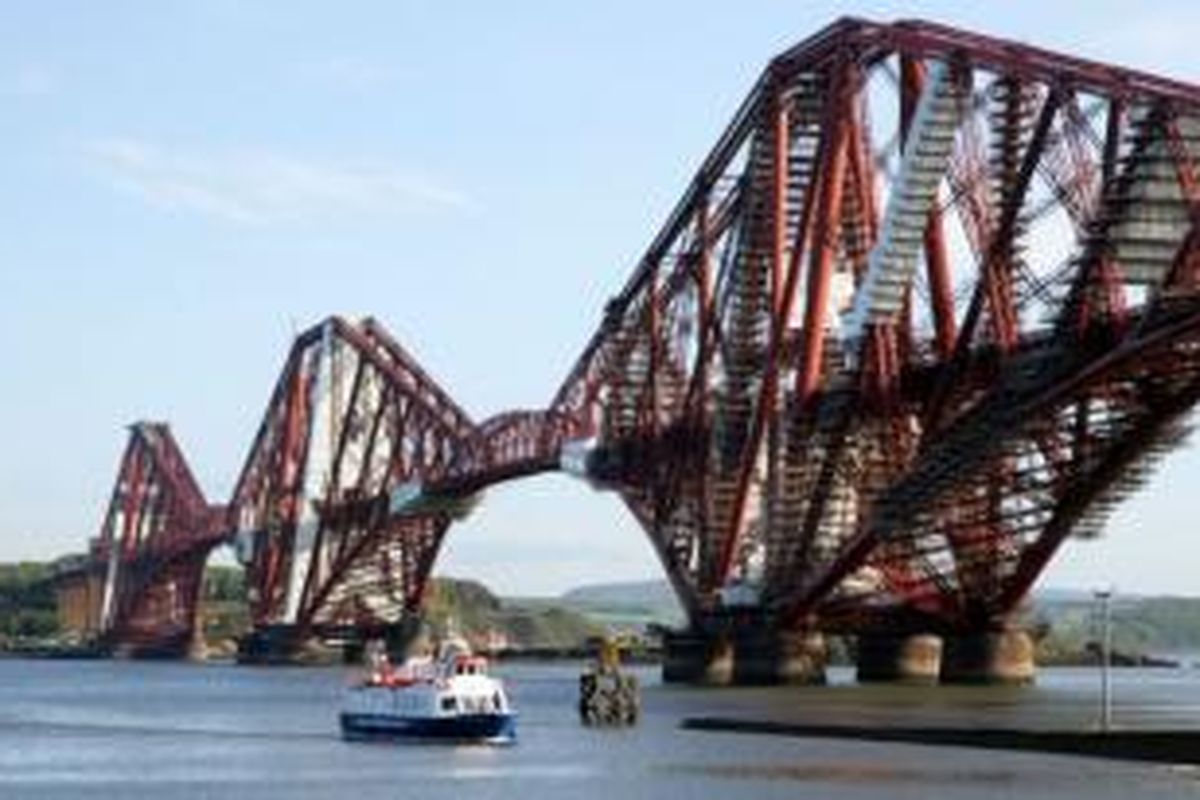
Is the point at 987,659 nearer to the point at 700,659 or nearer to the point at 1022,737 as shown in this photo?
the point at 700,659

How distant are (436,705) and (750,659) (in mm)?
38842

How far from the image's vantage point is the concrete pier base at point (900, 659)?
135000 mm

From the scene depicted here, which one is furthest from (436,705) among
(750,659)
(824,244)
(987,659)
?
(824,244)

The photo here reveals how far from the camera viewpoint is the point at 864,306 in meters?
125

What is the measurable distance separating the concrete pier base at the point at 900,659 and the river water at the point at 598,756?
3.46 m

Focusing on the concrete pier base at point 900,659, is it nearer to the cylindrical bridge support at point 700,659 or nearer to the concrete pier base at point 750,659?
the concrete pier base at point 750,659

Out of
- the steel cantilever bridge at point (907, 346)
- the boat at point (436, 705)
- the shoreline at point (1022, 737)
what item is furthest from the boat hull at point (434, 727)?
the steel cantilever bridge at point (907, 346)

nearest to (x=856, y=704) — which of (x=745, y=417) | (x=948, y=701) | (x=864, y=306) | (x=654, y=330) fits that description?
(x=948, y=701)

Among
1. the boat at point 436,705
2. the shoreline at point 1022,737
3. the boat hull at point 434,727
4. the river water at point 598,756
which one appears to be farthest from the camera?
the boat at point 436,705

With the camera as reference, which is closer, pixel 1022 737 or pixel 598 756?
pixel 1022 737

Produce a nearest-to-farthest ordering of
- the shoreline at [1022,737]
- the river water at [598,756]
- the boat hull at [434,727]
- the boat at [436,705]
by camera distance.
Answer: the river water at [598,756] → the shoreline at [1022,737] → the boat hull at [434,727] → the boat at [436,705]

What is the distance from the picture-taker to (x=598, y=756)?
82.3 meters

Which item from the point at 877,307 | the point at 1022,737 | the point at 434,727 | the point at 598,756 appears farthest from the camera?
the point at 877,307

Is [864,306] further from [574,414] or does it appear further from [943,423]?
[574,414]
